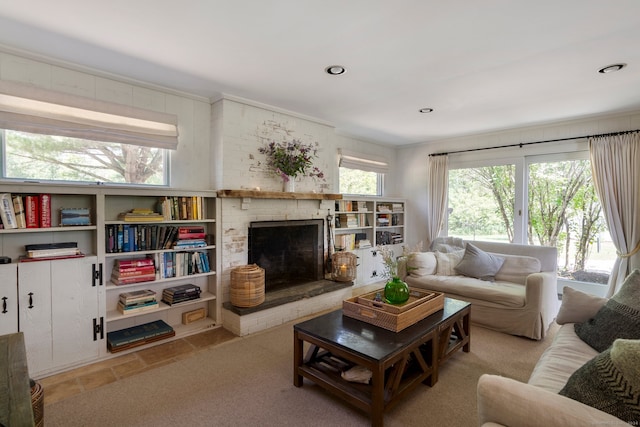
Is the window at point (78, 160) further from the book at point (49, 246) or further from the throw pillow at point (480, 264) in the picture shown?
the throw pillow at point (480, 264)

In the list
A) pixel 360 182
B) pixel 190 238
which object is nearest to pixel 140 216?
pixel 190 238

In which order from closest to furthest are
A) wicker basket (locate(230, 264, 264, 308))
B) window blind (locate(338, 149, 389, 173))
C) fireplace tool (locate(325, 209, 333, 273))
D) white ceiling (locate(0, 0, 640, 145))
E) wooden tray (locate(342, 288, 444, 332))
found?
white ceiling (locate(0, 0, 640, 145)) < wooden tray (locate(342, 288, 444, 332)) < wicker basket (locate(230, 264, 264, 308)) < fireplace tool (locate(325, 209, 333, 273)) < window blind (locate(338, 149, 389, 173))

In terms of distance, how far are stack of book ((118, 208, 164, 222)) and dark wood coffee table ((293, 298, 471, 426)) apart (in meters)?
1.65

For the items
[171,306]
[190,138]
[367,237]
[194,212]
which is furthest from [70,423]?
[367,237]

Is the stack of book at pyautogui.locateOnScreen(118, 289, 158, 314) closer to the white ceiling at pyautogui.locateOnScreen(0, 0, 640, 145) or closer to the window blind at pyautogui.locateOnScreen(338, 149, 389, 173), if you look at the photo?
the white ceiling at pyautogui.locateOnScreen(0, 0, 640, 145)

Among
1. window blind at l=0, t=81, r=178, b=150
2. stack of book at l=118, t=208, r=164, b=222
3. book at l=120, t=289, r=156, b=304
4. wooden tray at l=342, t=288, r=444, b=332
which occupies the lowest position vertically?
book at l=120, t=289, r=156, b=304

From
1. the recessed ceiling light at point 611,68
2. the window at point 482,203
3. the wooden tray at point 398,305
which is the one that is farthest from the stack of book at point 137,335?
the window at point 482,203

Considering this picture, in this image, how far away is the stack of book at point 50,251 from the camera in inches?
92.0

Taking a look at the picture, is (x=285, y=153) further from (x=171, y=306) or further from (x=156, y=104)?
(x=171, y=306)

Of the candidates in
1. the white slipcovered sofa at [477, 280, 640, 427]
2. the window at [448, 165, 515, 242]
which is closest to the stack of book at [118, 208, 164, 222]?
the white slipcovered sofa at [477, 280, 640, 427]

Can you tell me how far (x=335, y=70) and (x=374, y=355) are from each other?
2213mm

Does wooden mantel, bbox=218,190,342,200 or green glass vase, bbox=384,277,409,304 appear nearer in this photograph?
green glass vase, bbox=384,277,409,304

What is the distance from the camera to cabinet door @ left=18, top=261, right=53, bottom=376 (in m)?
2.27

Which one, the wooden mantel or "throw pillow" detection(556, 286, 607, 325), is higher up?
the wooden mantel
